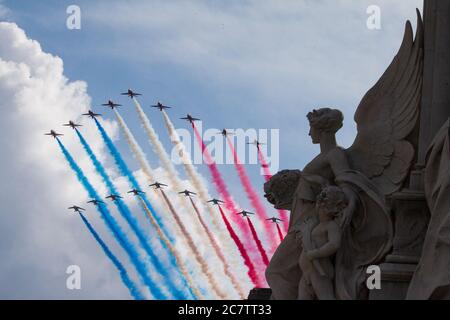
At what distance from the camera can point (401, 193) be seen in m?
25.8

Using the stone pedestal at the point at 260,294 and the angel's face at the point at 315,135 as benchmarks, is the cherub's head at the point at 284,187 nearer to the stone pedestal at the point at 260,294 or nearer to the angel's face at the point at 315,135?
the angel's face at the point at 315,135

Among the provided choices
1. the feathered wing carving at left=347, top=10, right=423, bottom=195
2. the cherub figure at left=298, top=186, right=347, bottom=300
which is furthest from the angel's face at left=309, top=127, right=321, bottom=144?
the cherub figure at left=298, top=186, right=347, bottom=300

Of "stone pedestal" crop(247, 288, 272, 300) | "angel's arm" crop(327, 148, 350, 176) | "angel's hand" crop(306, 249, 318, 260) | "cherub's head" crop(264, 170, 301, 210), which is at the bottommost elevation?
"stone pedestal" crop(247, 288, 272, 300)

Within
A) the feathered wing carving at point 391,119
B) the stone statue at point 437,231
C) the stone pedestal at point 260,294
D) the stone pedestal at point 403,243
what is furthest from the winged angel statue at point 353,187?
the stone statue at point 437,231

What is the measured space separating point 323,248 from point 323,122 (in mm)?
2658

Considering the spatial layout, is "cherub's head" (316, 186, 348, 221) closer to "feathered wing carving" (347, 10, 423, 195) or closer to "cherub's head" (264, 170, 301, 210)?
"feathered wing carving" (347, 10, 423, 195)

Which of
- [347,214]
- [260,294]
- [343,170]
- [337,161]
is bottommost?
[260,294]

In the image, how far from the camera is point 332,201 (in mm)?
25656

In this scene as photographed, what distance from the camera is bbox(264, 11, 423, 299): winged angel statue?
2566cm

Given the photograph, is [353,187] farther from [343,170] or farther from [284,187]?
[284,187]

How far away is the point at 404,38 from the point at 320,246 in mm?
4180

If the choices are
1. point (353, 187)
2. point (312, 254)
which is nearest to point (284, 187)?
point (353, 187)
